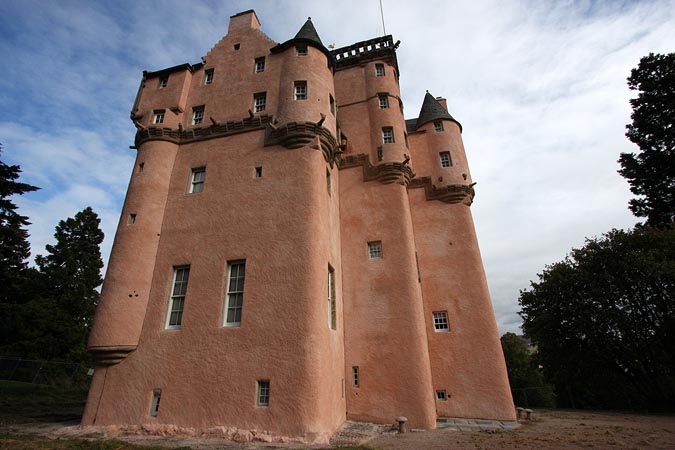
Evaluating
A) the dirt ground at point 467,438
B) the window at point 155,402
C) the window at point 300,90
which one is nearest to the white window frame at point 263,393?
the dirt ground at point 467,438

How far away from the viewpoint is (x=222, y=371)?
11.6m

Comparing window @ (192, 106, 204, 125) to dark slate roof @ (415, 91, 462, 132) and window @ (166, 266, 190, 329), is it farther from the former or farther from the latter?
dark slate roof @ (415, 91, 462, 132)

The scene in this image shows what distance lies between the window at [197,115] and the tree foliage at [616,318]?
2789 cm

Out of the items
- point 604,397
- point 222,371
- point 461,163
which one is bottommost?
point 604,397

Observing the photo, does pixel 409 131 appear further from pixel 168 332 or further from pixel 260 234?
pixel 168 332

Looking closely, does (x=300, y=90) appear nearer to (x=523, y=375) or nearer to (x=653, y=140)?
(x=653, y=140)

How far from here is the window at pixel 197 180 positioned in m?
16.3

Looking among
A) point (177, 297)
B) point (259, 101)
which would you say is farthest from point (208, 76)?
point (177, 297)

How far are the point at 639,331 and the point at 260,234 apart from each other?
1060 inches

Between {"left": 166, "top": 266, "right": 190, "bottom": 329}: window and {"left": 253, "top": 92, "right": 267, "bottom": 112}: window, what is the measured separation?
9.26m

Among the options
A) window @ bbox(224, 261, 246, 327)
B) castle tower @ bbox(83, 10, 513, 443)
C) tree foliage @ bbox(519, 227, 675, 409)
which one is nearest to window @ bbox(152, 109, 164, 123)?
castle tower @ bbox(83, 10, 513, 443)

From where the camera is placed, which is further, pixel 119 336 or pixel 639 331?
pixel 639 331

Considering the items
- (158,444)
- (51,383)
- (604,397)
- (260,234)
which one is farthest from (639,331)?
(51,383)

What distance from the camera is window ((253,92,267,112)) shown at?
1777 centimetres
